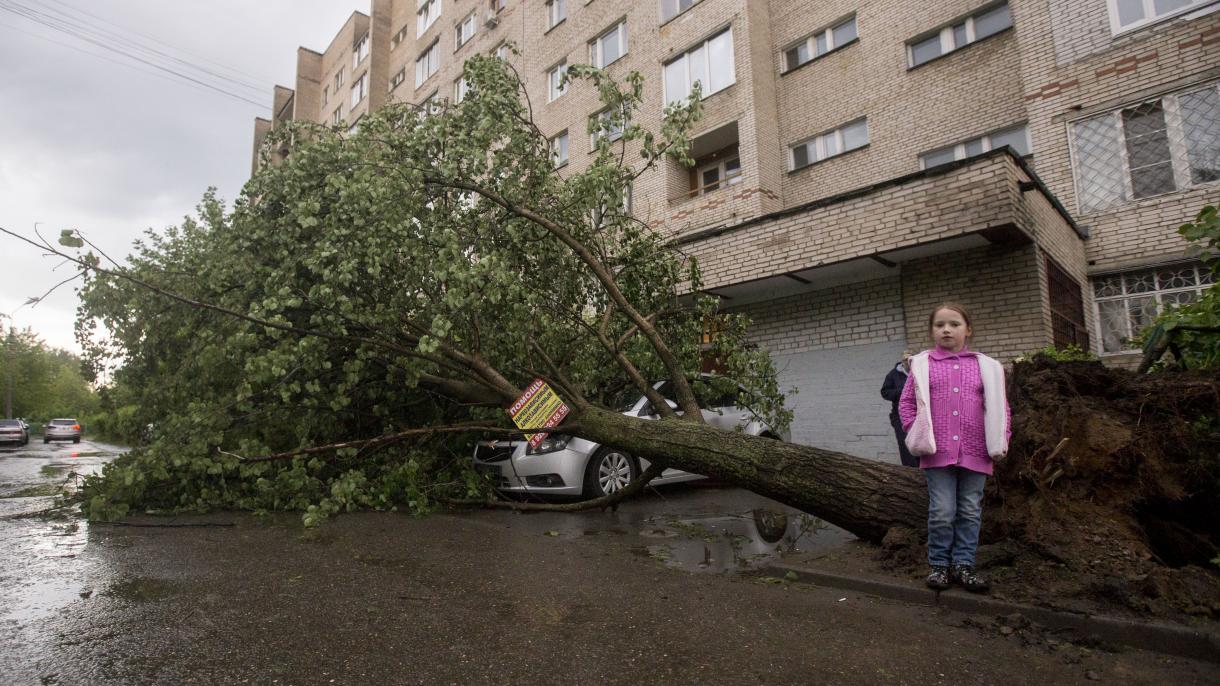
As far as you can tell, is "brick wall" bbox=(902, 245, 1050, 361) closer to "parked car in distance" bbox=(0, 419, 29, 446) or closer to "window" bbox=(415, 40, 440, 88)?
"window" bbox=(415, 40, 440, 88)

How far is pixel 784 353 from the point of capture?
11.2m

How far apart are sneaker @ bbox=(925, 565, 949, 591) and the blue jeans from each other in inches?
1.5

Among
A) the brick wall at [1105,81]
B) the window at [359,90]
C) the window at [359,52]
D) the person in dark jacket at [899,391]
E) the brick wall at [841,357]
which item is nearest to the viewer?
the person in dark jacket at [899,391]

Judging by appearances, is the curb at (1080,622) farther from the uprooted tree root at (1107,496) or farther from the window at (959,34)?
the window at (959,34)

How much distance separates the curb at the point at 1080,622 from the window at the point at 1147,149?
351 inches

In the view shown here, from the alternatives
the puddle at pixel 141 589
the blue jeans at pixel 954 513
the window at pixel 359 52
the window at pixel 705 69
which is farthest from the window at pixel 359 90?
the blue jeans at pixel 954 513

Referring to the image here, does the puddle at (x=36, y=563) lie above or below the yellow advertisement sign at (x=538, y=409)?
below

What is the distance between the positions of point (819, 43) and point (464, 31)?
1560 cm

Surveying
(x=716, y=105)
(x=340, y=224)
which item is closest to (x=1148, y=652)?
(x=340, y=224)

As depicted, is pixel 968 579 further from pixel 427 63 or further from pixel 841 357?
pixel 427 63

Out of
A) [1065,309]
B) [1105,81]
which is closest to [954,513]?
[1065,309]

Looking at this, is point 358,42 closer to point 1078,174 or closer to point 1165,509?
point 1078,174

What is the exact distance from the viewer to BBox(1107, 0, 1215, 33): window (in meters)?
9.24

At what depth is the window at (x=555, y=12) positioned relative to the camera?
66.1ft
